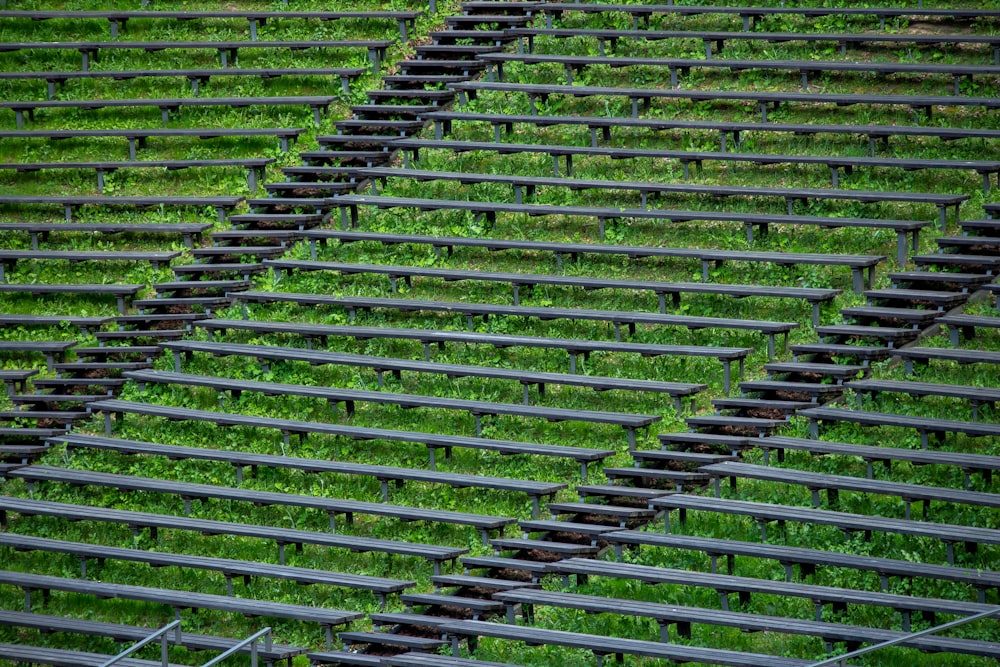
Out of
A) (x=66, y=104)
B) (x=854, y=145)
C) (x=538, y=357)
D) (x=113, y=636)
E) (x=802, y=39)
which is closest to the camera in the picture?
(x=113, y=636)

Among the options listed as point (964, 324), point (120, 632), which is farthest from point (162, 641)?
point (964, 324)

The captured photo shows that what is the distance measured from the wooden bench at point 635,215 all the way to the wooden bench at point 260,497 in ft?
12.1

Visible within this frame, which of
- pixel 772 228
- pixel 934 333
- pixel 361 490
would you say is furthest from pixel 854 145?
pixel 361 490

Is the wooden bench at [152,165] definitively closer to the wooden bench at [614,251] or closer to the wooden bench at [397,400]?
the wooden bench at [614,251]

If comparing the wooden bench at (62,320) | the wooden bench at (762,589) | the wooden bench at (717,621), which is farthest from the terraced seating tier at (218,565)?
the wooden bench at (62,320)

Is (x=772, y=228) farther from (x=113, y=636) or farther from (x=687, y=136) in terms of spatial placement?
(x=113, y=636)

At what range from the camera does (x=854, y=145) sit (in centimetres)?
1470

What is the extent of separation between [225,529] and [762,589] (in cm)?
454

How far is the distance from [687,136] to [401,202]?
121 inches

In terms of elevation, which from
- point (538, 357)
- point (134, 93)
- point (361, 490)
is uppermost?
point (134, 93)

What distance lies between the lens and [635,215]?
14.2m

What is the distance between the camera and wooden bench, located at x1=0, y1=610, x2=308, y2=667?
11.1 metres

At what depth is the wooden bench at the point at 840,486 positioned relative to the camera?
34.9ft

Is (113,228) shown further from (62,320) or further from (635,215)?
(635,215)
